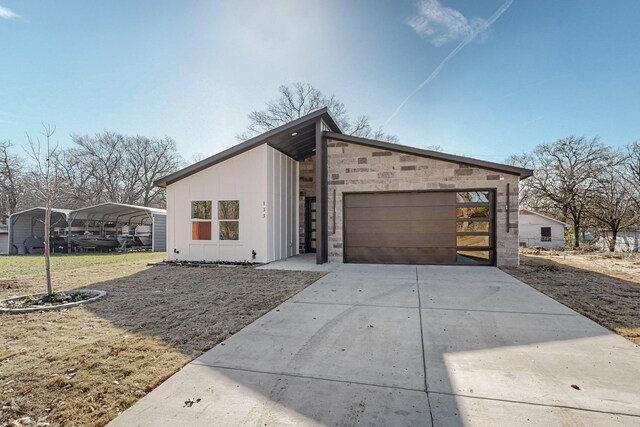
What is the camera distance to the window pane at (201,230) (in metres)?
9.87

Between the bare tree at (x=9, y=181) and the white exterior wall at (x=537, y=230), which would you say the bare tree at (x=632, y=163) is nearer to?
the white exterior wall at (x=537, y=230)

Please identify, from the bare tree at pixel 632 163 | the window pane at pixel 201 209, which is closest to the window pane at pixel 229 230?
the window pane at pixel 201 209

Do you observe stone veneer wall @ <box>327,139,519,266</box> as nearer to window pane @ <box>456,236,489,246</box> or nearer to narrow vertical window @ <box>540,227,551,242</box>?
window pane @ <box>456,236,489,246</box>

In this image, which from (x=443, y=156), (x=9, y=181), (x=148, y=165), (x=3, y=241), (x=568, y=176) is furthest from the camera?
(x=148, y=165)

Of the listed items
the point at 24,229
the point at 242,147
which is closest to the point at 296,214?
the point at 242,147

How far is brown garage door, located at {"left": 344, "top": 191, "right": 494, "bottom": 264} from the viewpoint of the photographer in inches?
354

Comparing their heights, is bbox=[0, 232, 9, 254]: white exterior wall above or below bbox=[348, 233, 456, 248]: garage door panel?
below

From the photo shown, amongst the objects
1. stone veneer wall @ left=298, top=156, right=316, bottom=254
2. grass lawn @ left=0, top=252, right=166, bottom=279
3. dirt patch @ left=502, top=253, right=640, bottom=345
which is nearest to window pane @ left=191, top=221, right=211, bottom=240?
grass lawn @ left=0, top=252, right=166, bottom=279

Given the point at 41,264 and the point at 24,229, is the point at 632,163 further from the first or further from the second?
the point at 24,229

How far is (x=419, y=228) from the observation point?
9227 millimetres

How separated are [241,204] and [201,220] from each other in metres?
1.45

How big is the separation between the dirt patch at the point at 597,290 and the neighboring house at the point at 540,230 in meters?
12.9

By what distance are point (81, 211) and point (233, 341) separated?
17.4m

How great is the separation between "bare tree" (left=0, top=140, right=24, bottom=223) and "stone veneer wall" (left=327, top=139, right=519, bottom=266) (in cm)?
2966
